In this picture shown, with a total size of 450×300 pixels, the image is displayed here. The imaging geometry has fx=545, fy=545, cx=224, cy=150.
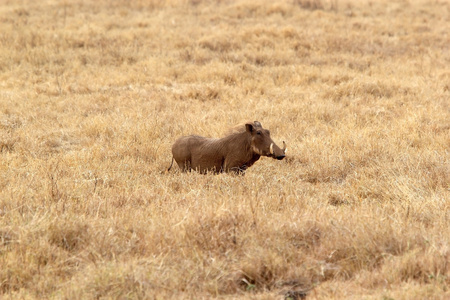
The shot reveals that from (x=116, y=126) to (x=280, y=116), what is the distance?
2.66 meters

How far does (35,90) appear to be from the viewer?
1065cm

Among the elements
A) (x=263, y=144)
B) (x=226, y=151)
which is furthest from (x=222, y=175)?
(x=263, y=144)

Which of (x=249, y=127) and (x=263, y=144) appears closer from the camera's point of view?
(x=263, y=144)

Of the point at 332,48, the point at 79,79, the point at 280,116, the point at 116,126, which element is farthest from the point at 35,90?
the point at 332,48

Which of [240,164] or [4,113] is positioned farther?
[4,113]

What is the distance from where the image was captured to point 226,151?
6.27 meters

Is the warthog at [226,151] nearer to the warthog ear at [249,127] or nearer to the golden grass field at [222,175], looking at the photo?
the warthog ear at [249,127]

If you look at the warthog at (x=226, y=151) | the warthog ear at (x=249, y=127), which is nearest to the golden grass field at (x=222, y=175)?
the warthog at (x=226, y=151)

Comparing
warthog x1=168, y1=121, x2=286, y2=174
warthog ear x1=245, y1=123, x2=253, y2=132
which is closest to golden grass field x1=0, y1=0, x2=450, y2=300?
warthog x1=168, y1=121, x2=286, y2=174

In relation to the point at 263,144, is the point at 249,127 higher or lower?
higher

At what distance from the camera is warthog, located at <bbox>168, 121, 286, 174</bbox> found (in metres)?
5.94

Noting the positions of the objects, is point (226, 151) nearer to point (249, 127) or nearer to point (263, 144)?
point (249, 127)

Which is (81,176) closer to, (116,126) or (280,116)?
(116,126)

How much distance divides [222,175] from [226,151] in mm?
407
